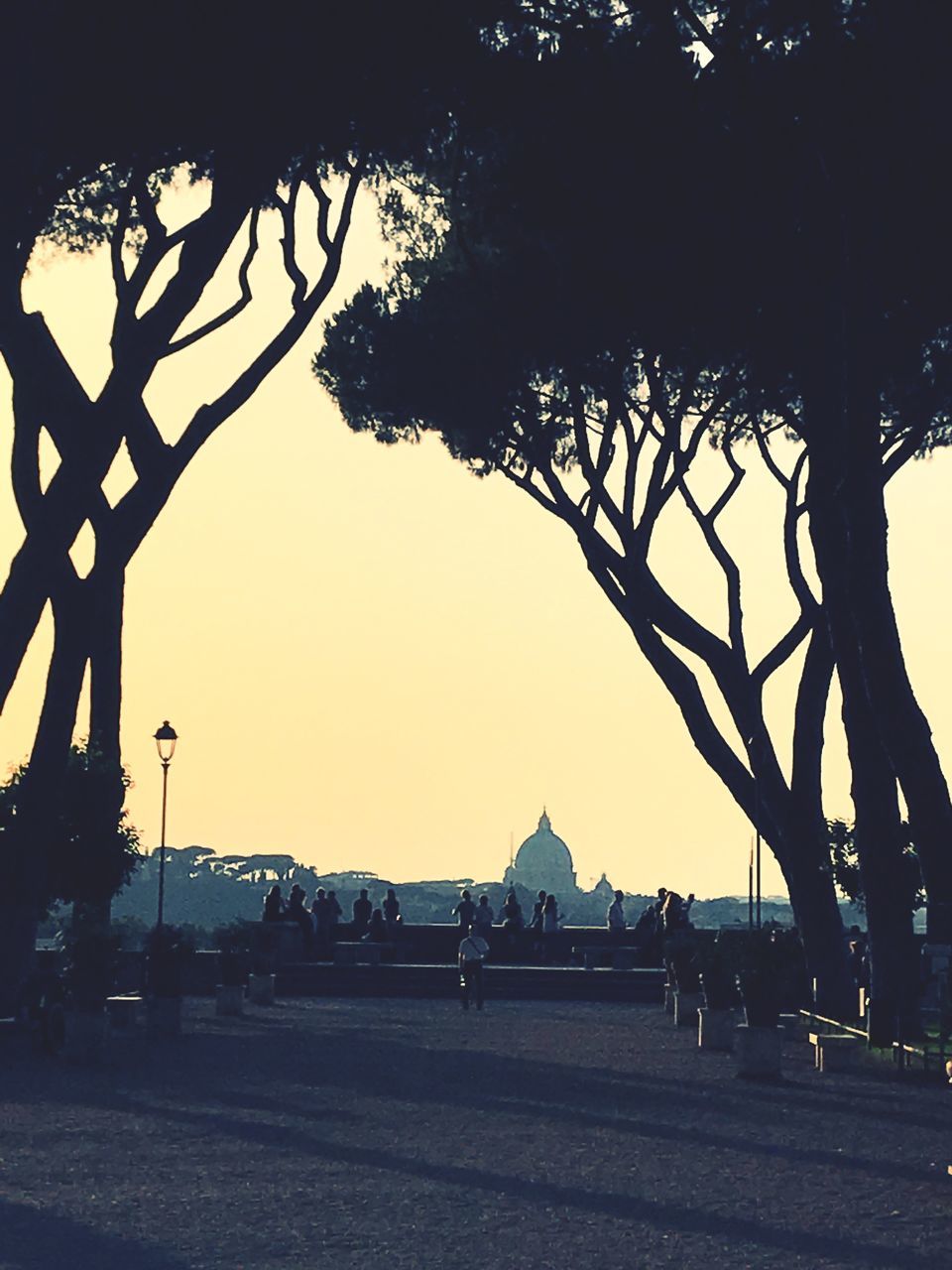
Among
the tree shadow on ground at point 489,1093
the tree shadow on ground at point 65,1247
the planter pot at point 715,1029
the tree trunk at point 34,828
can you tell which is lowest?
the tree shadow on ground at point 65,1247

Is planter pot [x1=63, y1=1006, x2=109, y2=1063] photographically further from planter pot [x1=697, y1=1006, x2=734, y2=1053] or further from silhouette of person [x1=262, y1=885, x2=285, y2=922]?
silhouette of person [x1=262, y1=885, x2=285, y2=922]

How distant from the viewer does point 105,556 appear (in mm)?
23656

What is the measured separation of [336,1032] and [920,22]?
12.3 metres

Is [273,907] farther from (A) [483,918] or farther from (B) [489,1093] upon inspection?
(B) [489,1093]

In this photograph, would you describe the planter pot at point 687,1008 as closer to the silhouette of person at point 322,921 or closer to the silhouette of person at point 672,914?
the silhouette of person at point 672,914

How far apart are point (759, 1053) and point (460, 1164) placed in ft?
23.7

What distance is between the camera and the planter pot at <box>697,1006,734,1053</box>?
22859 mm

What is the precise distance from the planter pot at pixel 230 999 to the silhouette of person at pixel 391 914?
561 inches

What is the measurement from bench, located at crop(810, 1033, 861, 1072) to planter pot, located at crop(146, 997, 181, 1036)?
284 inches

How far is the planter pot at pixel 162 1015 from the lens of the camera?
24.3m

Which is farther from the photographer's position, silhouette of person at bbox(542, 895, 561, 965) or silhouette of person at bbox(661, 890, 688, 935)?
silhouette of person at bbox(542, 895, 561, 965)

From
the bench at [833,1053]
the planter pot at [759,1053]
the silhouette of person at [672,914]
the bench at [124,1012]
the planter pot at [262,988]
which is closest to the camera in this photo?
the planter pot at [759,1053]

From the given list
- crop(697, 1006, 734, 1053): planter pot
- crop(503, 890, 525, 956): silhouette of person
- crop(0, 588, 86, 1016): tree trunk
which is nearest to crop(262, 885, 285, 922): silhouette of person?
crop(503, 890, 525, 956): silhouette of person

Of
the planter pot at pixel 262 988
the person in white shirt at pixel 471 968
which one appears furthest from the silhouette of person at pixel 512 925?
the planter pot at pixel 262 988
